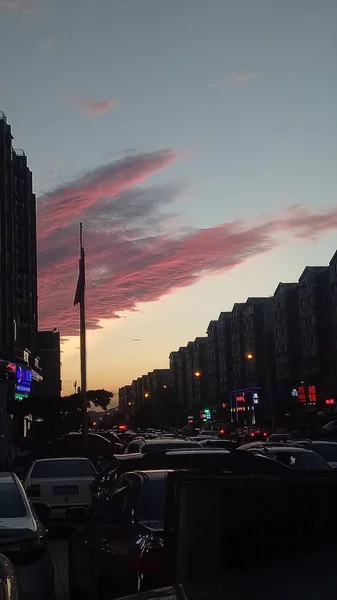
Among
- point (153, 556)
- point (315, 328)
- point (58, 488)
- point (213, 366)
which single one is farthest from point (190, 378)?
point (153, 556)

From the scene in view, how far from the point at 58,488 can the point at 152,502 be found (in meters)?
9.37

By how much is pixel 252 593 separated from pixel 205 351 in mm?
142863

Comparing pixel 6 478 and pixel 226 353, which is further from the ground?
pixel 226 353

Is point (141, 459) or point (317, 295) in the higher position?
point (317, 295)

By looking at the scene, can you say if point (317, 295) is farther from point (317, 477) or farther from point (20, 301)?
point (317, 477)

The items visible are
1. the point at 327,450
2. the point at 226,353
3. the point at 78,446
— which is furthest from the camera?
the point at 226,353

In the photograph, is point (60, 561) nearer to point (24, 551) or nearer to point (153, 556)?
point (24, 551)

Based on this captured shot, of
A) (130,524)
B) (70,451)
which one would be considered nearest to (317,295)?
(70,451)

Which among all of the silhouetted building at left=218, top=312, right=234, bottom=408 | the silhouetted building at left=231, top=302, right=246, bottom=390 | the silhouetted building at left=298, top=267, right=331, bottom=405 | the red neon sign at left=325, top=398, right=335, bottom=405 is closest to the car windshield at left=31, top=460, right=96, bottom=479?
the red neon sign at left=325, top=398, right=335, bottom=405

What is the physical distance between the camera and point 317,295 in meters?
84.1

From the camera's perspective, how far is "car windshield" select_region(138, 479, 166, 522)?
6539 mm

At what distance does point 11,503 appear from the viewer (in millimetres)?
8023

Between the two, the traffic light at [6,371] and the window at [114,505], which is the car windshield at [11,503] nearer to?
the window at [114,505]

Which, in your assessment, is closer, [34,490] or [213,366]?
[34,490]
